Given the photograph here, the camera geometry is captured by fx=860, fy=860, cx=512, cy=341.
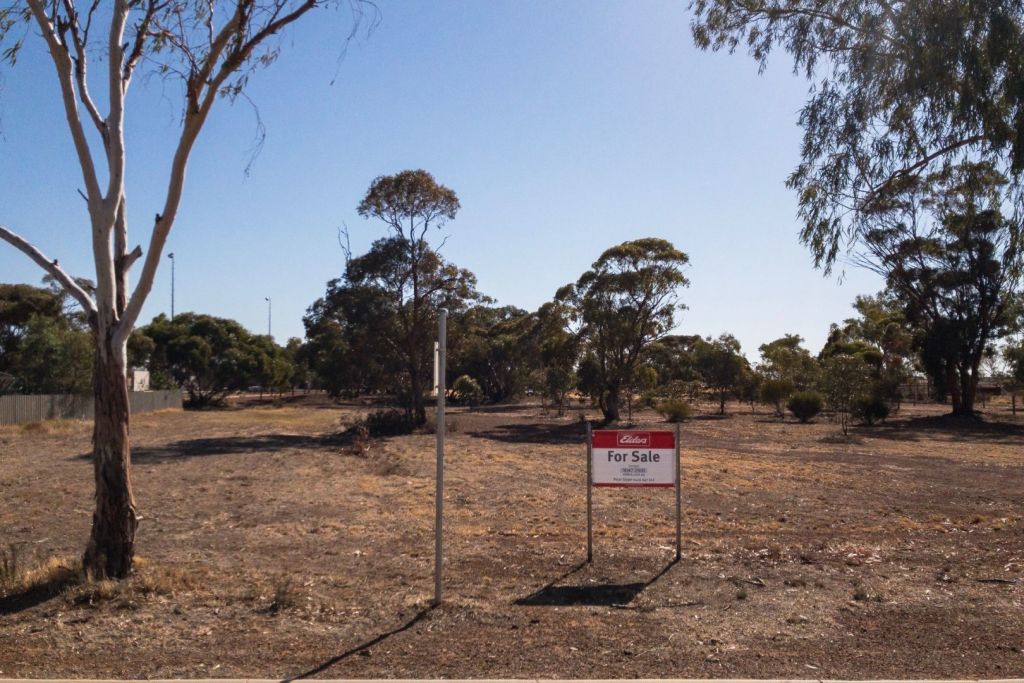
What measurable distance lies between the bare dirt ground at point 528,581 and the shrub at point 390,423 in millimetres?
17848

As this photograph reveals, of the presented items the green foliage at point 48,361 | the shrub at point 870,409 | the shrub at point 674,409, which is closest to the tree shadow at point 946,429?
the shrub at point 870,409

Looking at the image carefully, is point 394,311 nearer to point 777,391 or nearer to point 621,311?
point 621,311

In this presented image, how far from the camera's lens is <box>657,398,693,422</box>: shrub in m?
46.5

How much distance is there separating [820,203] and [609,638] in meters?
8.23

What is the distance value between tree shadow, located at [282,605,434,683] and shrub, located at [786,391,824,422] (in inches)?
1693

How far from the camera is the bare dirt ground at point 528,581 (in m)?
6.44

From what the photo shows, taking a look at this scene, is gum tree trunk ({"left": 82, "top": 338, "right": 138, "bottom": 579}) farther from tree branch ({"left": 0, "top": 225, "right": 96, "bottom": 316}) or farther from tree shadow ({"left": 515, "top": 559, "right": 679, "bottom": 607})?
tree shadow ({"left": 515, "top": 559, "right": 679, "bottom": 607})

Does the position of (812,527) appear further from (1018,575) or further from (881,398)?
(881,398)

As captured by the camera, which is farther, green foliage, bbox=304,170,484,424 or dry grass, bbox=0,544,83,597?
green foliage, bbox=304,170,484,424

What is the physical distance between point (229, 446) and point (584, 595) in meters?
24.0

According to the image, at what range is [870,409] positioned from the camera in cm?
4462

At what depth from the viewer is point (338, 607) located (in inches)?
308

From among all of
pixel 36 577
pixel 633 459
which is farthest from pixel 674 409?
pixel 36 577

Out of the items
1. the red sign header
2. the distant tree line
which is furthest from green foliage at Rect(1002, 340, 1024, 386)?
the red sign header
